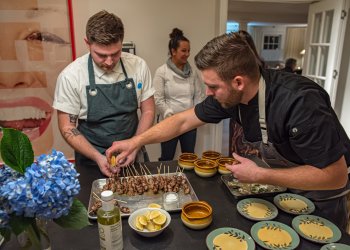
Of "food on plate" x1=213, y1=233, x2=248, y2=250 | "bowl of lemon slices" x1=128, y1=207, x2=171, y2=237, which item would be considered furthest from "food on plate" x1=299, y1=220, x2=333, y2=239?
"bowl of lemon slices" x1=128, y1=207, x2=171, y2=237

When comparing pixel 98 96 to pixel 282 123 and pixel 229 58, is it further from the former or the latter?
pixel 282 123

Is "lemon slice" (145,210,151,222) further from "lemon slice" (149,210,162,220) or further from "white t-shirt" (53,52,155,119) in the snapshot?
"white t-shirt" (53,52,155,119)

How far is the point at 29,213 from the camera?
0.63 m

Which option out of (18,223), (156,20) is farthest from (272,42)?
(18,223)

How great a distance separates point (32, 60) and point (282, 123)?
2333 mm

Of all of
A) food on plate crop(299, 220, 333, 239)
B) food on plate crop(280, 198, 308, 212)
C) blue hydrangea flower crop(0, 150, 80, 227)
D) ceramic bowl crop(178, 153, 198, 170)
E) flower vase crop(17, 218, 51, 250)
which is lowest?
food on plate crop(299, 220, 333, 239)

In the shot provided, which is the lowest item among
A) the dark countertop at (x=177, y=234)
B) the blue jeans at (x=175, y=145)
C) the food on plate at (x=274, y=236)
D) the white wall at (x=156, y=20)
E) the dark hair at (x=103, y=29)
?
the blue jeans at (x=175, y=145)

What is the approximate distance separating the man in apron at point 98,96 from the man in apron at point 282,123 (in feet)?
0.85

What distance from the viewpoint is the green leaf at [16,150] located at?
652mm

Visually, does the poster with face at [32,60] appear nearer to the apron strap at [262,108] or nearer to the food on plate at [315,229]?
the apron strap at [262,108]

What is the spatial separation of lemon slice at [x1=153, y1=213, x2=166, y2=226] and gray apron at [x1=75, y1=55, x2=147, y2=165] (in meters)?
0.70

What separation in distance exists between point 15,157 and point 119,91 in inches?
41.8

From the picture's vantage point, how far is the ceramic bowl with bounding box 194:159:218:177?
1397mm

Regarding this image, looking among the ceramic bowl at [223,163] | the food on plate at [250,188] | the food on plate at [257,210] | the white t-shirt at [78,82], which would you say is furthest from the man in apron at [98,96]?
the food on plate at [257,210]
